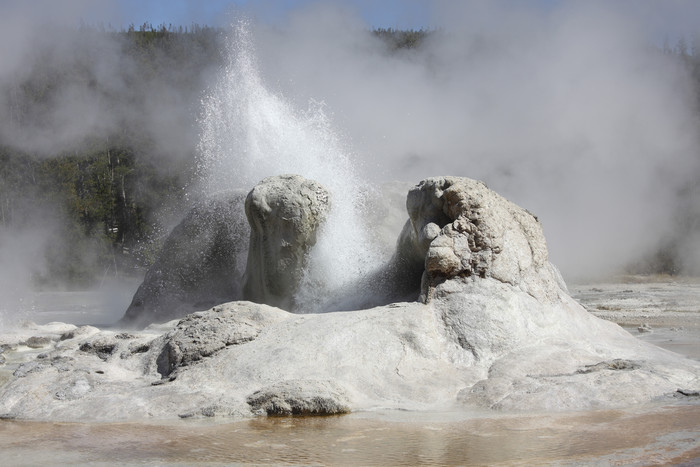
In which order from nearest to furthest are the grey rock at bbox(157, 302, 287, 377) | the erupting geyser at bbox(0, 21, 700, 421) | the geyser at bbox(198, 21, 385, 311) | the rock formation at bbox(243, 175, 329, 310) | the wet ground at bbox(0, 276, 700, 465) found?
the wet ground at bbox(0, 276, 700, 465), the erupting geyser at bbox(0, 21, 700, 421), the grey rock at bbox(157, 302, 287, 377), the rock formation at bbox(243, 175, 329, 310), the geyser at bbox(198, 21, 385, 311)

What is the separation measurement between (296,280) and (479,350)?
1.84m

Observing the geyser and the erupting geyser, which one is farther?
the geyser

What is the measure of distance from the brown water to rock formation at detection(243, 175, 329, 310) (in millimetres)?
2155

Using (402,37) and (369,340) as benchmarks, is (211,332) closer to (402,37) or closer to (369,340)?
(369,340)

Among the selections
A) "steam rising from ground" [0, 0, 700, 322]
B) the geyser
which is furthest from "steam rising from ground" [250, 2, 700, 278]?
the geyser

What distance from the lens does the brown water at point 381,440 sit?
2.58m

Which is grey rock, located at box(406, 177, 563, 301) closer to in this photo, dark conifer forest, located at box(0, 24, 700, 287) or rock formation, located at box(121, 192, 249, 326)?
rock formation, located at box(121, 192, 249, 326)

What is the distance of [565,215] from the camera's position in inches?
527

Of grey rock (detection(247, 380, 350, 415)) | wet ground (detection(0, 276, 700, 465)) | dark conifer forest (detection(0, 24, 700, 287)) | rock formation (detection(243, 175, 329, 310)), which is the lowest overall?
wet ground (detection(0, 276, 700, 465))

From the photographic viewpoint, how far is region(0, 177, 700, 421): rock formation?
3350mm

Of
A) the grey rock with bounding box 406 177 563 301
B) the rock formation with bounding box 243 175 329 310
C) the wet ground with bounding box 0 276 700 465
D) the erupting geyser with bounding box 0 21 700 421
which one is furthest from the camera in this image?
the rock formation with bounding box 243 175 329 310

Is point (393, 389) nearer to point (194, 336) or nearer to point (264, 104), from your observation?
point (194, 336)

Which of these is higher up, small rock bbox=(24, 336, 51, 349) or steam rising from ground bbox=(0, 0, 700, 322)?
steam rising from ground bbox=(0, 0, 700, 322)

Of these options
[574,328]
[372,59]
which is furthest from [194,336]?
[372,59]
